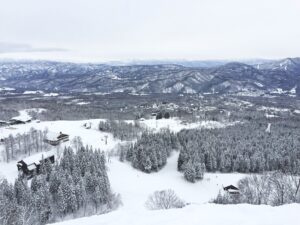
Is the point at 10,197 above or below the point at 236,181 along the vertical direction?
above

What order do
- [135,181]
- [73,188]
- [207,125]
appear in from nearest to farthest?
[73,188]
[135,181]
[207,125]

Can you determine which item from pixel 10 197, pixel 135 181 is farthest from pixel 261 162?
pixel 10 197

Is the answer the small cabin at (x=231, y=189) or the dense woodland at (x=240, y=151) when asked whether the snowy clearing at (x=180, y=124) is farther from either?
the small cabin at (x=231, y=189)

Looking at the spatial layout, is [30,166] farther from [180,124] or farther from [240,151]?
[180,124]

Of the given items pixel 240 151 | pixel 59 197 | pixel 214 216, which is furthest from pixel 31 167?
pixel 240 151

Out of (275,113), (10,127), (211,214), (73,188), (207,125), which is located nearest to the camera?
(211,214)

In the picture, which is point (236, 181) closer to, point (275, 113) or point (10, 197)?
point (10, 197)
